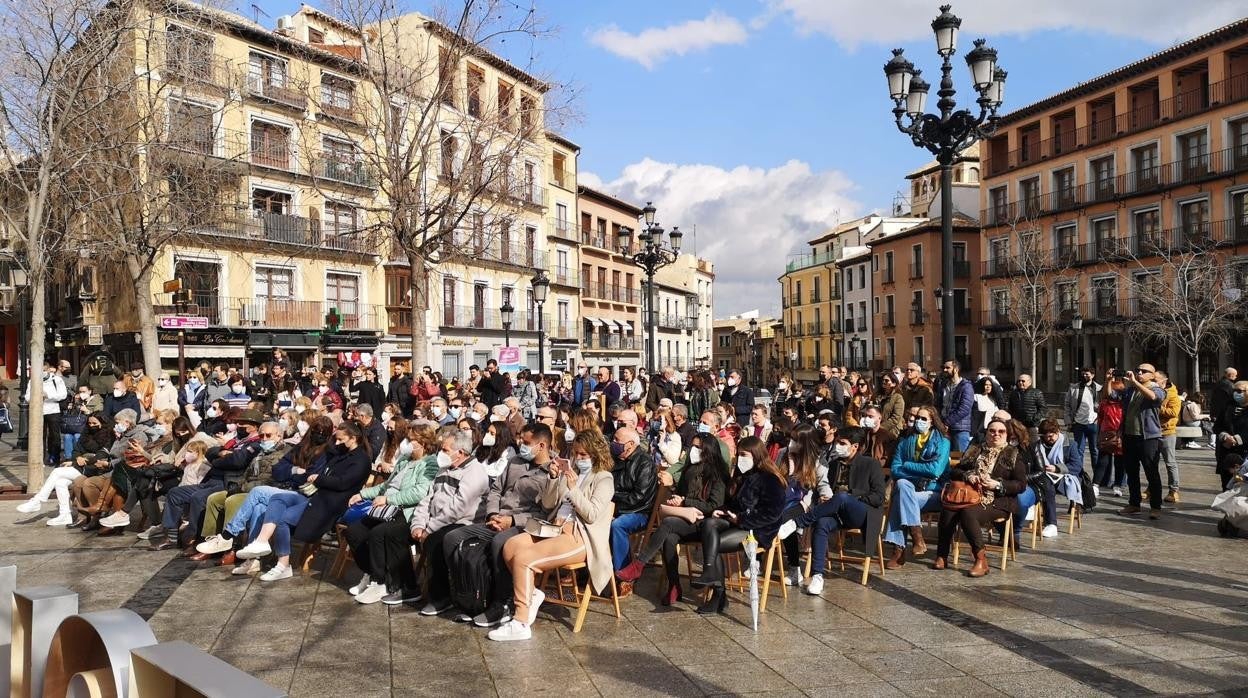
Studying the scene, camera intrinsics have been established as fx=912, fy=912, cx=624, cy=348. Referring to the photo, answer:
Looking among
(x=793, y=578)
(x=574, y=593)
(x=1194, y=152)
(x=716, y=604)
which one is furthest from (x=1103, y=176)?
(x=574, y=593)

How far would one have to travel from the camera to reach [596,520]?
6.75 metres

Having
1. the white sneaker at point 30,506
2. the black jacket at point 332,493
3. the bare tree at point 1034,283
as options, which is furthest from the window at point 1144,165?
the white sneaker at point 30,506

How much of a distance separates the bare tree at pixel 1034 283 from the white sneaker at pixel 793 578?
38476 millimetres

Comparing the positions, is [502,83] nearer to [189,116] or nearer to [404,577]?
[189,116]

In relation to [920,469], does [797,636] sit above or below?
below

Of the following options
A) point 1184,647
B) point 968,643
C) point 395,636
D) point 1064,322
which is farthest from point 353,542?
point 1064,322

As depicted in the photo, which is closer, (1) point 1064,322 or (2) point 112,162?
(2) point 112,162

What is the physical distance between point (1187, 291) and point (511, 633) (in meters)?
36.4

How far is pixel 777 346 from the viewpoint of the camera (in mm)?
82938

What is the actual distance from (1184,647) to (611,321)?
165ft

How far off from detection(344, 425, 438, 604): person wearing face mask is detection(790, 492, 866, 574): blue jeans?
10.6ft

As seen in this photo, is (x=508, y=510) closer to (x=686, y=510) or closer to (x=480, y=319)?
(x=686, y=510)

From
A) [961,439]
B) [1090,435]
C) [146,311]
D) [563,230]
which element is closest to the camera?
[961,439]

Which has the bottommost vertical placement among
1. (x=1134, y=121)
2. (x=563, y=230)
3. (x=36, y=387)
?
(x=36, y=387)
